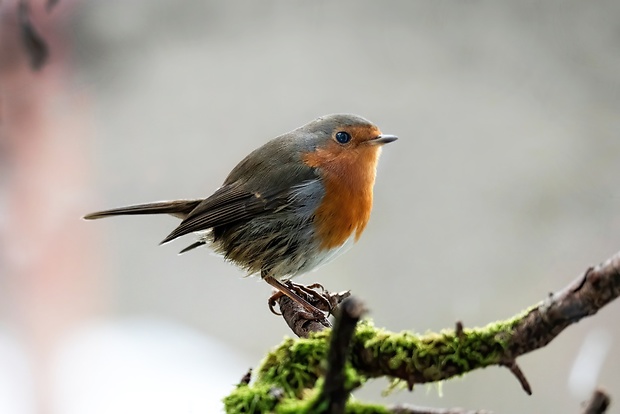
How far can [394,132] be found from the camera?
12.5 ft

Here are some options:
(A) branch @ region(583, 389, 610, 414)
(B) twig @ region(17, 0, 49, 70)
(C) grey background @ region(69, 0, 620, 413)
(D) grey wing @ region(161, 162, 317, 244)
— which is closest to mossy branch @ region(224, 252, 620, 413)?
(A) branch @ region(583, 389, 610, 414)

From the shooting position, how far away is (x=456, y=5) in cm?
397

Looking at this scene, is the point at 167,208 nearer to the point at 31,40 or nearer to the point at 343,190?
the point at 343,190

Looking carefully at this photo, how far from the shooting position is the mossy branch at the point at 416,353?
870 mm

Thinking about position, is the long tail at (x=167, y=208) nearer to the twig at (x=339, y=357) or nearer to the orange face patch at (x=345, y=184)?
the orange face patch at (x=345, y=184)

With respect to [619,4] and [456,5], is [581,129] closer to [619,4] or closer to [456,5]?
[619,4]

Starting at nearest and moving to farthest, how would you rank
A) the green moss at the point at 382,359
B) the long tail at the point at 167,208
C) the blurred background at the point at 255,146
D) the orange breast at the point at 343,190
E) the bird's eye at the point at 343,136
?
the green moss at the point at 382,359 < the orange breast at the point at 343,190 < the bird's eye at the point at 343,136 < the long tail at the point at 167,208 < the blurred background at the point at 255,146

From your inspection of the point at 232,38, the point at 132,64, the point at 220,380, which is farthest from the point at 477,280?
the point at 132,64

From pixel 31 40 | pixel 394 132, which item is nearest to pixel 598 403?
pixel 394 132

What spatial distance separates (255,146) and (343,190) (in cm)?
196

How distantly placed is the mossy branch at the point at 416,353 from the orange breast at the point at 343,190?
2.87ft

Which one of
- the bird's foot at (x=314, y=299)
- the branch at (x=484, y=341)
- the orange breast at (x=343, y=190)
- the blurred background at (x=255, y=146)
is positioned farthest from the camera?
the blurred background at (x=255, y=146)

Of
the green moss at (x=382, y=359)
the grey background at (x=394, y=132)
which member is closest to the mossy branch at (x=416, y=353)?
the green moss at (x=382, y=359)

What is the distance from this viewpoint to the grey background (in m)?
3.63
